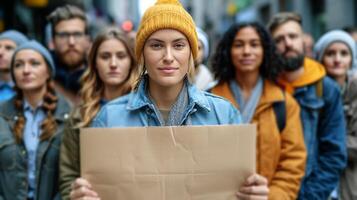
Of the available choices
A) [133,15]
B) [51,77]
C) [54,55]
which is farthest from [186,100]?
[133,15]

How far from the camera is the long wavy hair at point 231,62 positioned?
12.8 ft

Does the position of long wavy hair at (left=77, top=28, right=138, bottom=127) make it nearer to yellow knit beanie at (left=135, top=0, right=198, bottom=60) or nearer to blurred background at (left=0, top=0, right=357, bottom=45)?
yellow knit beanie at (left=135, top=0, right=198, bottom=60)

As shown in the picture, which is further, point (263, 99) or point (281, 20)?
point (281, 20)

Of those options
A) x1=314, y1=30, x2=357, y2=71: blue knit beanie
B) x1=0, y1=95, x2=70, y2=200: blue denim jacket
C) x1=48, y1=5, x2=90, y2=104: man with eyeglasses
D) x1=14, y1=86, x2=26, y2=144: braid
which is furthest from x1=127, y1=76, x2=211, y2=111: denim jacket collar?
x1=314, y1=30, x2=357, y2=71: blue knit beanie

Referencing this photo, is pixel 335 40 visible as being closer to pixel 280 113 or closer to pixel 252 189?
pixel 280 113

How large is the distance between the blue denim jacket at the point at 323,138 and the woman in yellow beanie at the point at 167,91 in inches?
55.9

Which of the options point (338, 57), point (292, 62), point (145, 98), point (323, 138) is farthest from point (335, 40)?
point (145, 98)

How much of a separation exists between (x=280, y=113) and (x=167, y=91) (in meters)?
1.35

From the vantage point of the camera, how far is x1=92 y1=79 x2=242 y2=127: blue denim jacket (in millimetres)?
2537

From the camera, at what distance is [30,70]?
3.86 meters

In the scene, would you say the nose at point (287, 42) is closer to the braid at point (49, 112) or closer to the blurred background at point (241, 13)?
the braid at point (49, 112)

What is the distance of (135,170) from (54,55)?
286 centimetres

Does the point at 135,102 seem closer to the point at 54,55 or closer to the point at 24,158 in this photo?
the point at 24,158

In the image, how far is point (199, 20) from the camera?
4891 centimetres
